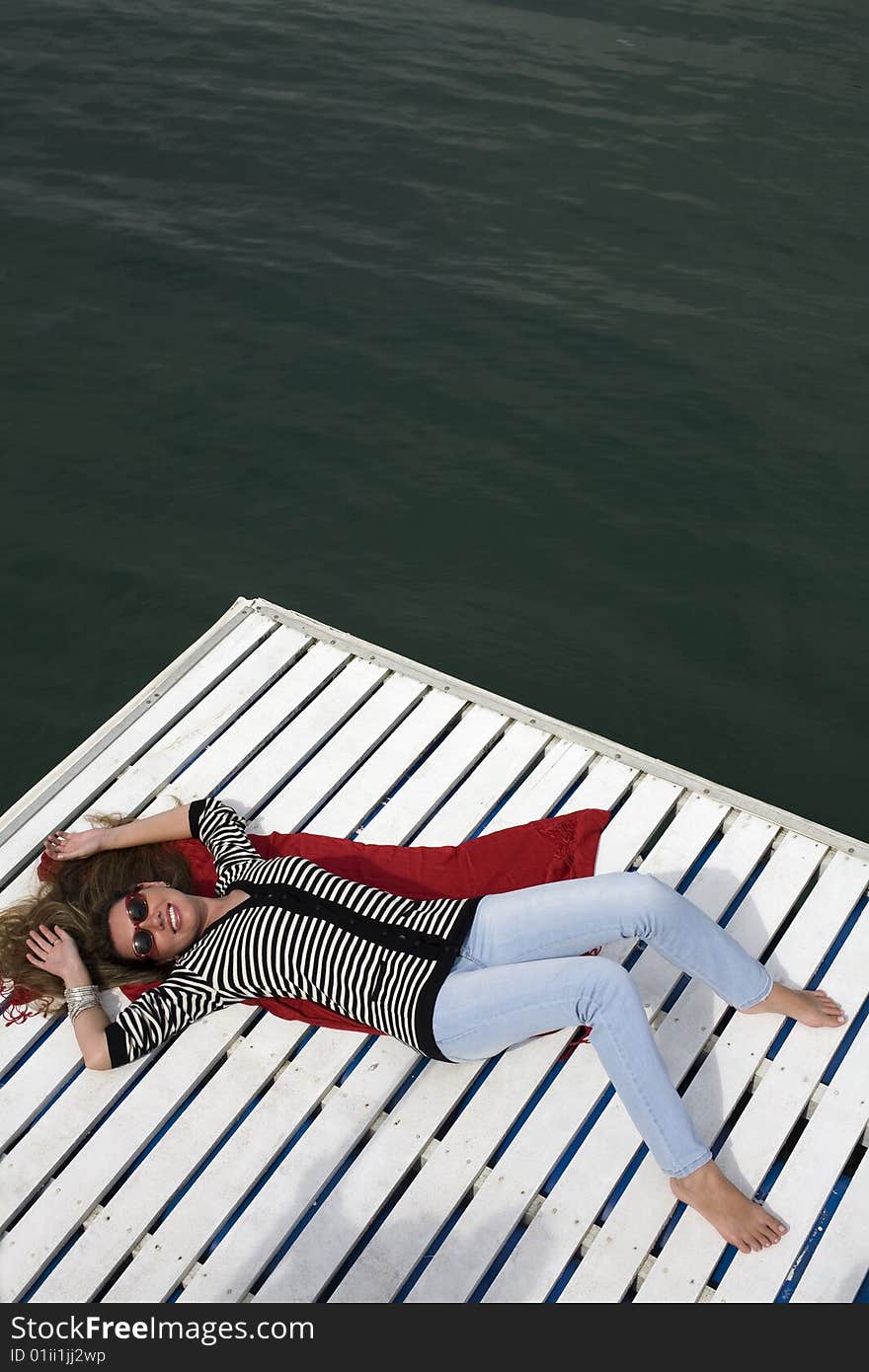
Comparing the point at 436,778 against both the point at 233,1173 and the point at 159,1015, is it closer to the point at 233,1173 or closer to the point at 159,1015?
the point at 159,1015

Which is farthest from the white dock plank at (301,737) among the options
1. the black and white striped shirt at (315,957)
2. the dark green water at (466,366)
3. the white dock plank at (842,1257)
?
the white dock plank at (842,1257)

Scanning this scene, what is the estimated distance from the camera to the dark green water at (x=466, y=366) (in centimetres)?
731

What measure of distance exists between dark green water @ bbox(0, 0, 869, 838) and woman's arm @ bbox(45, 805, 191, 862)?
1592 mm

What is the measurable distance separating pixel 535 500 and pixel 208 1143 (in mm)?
4885

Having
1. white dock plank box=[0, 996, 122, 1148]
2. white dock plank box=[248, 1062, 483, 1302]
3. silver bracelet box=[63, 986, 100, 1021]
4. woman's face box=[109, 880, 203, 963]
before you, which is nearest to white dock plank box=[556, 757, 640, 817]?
white dock plank box=[248, 1062, 483, 1302]

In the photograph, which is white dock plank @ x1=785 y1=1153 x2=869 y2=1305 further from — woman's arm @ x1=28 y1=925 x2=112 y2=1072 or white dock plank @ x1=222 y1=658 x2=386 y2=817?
white dock plank @ x1=222 y1=658 x2=386 y2=817

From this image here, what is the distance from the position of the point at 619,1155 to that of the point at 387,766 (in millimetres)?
2087

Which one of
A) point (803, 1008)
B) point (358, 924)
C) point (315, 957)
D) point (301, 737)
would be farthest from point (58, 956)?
point (803, 1008)

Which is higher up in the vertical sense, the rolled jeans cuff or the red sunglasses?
the rolled jeans cuff

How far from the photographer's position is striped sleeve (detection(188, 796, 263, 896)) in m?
5.05

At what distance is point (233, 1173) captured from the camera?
4.43m

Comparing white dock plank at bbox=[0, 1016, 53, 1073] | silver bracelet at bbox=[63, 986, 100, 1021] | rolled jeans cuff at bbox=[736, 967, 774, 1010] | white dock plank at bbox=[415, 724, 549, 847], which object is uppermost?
rolled jeans cuff at bbox=[736, 967, 774, 1010]

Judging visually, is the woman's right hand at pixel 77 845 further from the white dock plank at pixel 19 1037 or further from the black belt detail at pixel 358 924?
the black belt detail at pixel 358 924

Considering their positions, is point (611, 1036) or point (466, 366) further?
point (466, 366)
